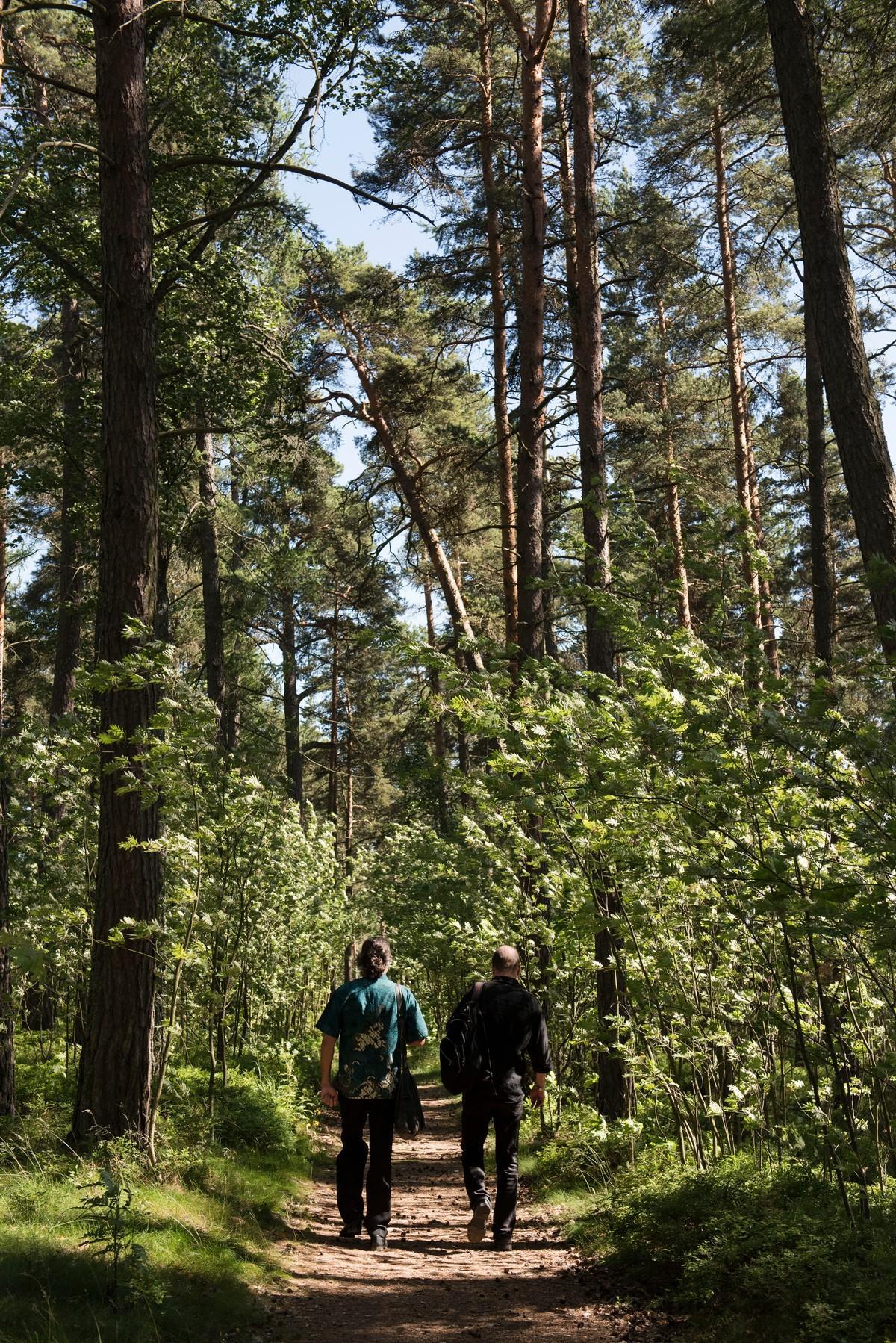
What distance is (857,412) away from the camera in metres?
6.75

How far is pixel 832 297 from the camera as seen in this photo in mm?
6844

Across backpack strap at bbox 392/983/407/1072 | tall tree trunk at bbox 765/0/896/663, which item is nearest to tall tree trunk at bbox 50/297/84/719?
backpack strap at bbox 392/983/407/1072

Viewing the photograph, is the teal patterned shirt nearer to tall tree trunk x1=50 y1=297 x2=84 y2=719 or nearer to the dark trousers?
the dark trousers

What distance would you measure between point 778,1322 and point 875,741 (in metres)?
2.29

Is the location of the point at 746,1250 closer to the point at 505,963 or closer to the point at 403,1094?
the point at 505,963

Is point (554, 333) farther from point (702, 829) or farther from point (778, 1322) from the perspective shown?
point (778, 1322)

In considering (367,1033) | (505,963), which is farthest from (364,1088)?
(505,963)

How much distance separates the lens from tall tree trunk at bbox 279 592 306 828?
24641 millimetres

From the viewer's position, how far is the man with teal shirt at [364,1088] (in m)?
6.65

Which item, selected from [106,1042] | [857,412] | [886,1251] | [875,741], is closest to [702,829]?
[875,741]

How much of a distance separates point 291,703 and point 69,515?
551 inches

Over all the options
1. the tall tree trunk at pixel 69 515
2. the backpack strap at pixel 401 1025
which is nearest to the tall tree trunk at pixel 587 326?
the backpack strap at pixel 401 1025

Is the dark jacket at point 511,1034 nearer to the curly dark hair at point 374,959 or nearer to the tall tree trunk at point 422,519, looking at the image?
the curly dark hair at point 374,959

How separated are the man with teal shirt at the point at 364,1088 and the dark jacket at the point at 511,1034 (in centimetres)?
42
